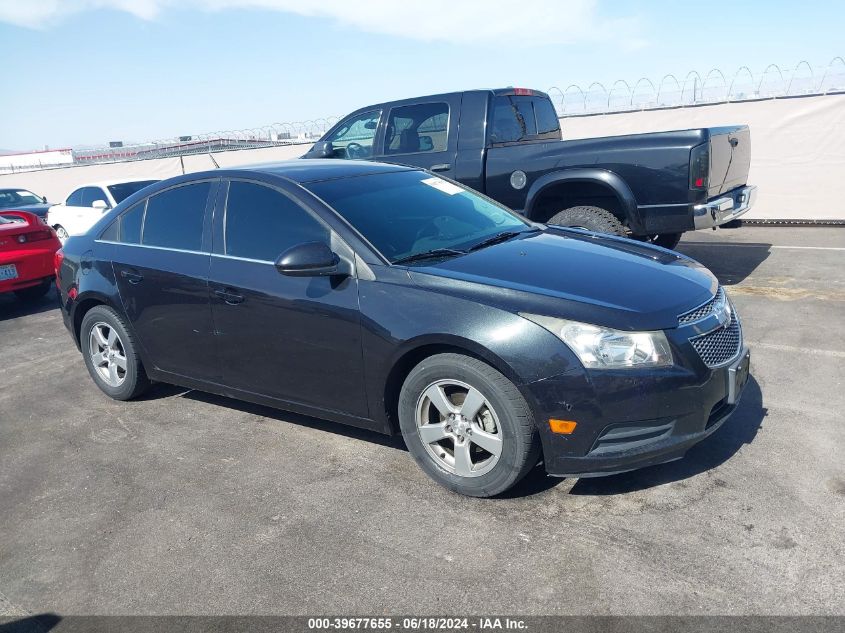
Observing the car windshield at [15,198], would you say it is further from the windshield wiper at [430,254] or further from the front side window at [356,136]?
the windshield wiper at [430,254]

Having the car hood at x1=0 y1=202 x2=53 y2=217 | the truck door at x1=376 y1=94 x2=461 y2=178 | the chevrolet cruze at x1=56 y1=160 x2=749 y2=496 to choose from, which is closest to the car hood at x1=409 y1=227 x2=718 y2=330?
the chevrolet cruze at x1=56 y1=160 x2=749 y2=496

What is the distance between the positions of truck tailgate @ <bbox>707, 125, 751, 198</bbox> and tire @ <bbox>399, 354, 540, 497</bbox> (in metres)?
4.19

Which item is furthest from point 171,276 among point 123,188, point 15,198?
point 15,198

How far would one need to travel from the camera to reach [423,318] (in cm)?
344

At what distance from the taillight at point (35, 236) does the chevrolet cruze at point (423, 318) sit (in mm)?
4261

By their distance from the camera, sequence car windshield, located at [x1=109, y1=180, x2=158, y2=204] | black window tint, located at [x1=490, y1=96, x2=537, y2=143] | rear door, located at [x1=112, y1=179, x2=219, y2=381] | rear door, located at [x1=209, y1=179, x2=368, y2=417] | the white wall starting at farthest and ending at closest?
car windshield, located at [x1=109, y1=180, x2=158, y2=204] → the white wall → black window tint, located at [x1=490, y1=96, x2=537, y2=143] → rear door, located at [x1=112, y1=179, x2=219, y2=381] → rear door, located at [x1=209, y1=179, x2=368, y2=417]

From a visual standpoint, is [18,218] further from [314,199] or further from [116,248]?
[314,199]

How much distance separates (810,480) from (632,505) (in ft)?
2.95

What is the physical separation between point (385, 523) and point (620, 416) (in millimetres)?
1191

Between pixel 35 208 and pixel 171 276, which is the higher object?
pixel 171 276

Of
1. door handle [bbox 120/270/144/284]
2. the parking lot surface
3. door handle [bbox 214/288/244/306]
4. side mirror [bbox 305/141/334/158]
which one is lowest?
the parking lot surface

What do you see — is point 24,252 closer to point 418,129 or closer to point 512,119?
point 418,129

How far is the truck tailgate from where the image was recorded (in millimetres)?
6527

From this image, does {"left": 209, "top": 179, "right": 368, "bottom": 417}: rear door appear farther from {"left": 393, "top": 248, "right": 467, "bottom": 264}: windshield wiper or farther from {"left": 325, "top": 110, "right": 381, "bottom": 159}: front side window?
{"left": 325, "top": 110, "right": 381, "bottom": 159}: front side window
